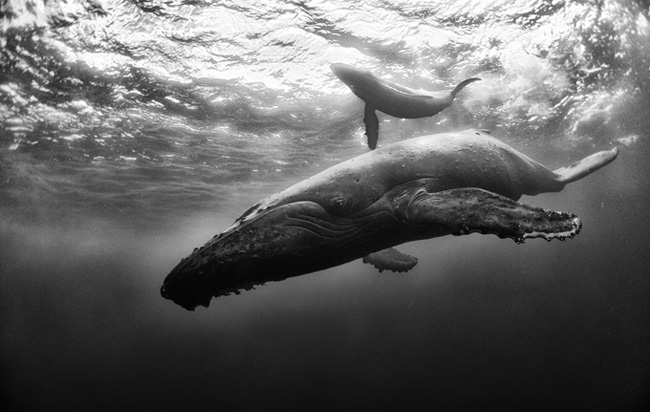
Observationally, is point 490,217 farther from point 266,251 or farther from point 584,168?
point 584,168

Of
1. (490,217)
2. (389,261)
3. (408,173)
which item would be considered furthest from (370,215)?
(389,261)

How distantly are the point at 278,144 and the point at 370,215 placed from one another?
14.8 metres

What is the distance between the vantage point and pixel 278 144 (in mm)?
17859

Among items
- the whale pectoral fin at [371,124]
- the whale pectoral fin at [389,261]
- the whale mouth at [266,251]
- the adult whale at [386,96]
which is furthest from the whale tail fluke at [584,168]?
the whale mouth at [266,251]

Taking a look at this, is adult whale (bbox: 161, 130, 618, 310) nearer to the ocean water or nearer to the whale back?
the whale back

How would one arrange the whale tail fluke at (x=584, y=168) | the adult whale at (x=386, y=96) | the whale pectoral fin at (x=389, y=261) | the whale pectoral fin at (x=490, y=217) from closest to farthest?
the whale pectoral fin at (x=490, y=217)
the adult whale at (x=386, y=96)
the whale tail fluke at (x=584, y=168)
the whale pectoral fin at (x=389, y=261)

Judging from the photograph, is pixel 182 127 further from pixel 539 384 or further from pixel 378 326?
pixel 378 326

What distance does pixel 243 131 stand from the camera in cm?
1598

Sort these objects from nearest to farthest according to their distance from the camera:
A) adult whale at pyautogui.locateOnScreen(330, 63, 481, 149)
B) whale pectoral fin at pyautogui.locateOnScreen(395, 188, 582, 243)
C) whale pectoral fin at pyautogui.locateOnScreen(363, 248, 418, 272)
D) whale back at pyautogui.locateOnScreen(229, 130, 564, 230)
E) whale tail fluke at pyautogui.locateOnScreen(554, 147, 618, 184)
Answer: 1. whale pectoral fin at pyautogui.locateOnScreen(395, 188, 582, 243)
2. whale back at pyautogui.locateOnScreen(229, 130, 564, 230)
3. adult whale at pyautogui.locateOnScreen(330, 63, 481, 149)
4. whale tail fluke at pyautogui.locateOnScreen(554, 147, 618, 184)
5. whale pectoral fin at pyautogui.locateOnScreen(363, 248, 418, 272)

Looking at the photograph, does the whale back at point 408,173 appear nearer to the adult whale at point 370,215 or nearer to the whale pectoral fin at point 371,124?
the adult whale at point 370,215

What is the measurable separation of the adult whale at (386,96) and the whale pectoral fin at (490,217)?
1.85m

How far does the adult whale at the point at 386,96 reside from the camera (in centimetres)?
431

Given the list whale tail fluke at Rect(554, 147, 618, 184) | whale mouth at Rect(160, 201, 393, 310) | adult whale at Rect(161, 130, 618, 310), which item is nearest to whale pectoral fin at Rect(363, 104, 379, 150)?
adult whale at Rect(161, 130, 618, 310)

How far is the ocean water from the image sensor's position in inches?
375
